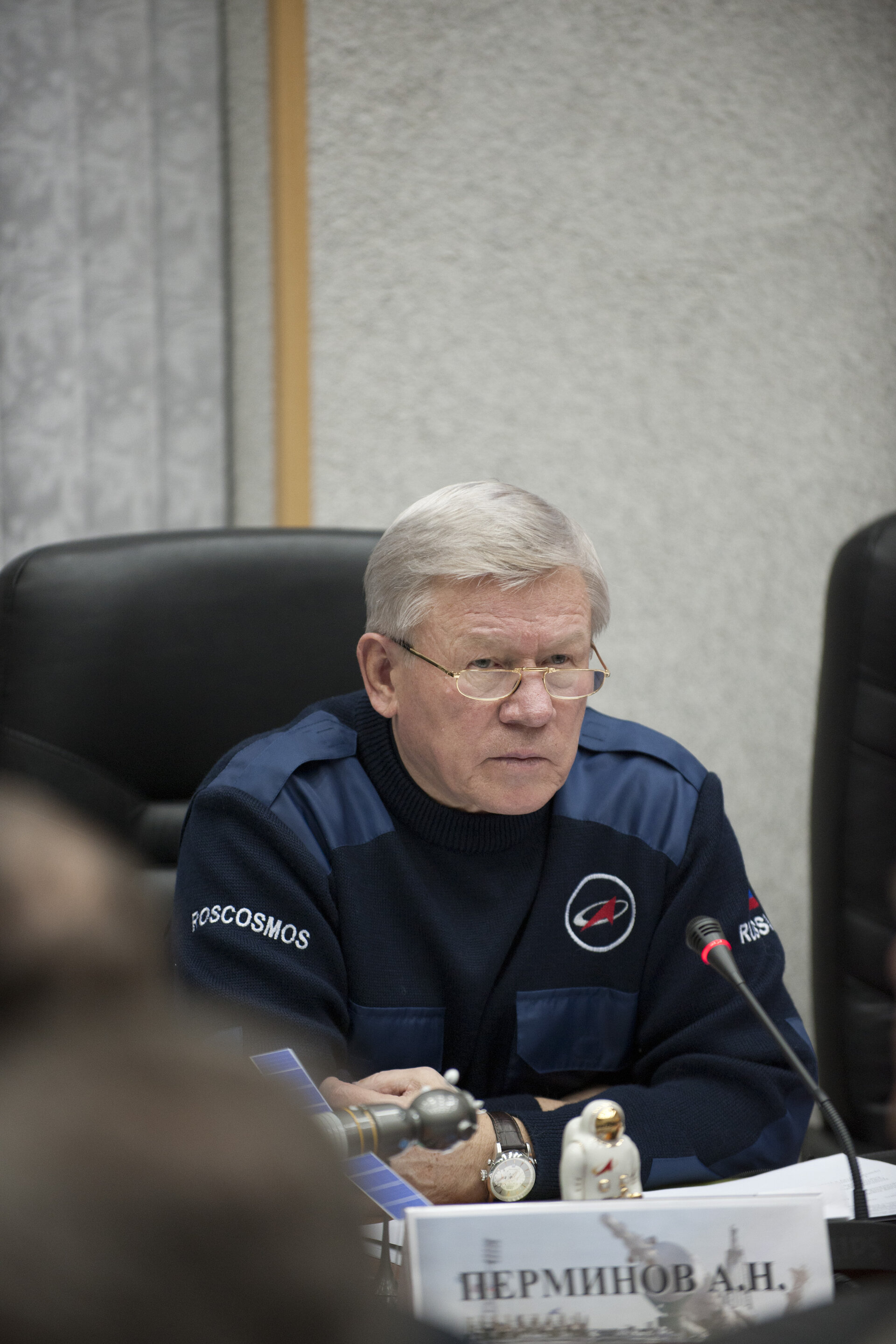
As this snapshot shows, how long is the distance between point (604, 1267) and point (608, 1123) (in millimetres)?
143

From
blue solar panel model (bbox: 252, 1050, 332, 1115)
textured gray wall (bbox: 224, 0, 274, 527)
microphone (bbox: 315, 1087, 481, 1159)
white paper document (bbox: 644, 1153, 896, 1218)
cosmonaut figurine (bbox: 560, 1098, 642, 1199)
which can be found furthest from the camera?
textured gray wall (bbox: 224, 0, 274, 527)

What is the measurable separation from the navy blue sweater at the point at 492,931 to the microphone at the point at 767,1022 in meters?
0.25

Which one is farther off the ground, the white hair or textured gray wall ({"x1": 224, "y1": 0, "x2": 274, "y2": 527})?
textured gray wall ({"x1": 224, "y1": 0, "x2": 274, "y2": 527})

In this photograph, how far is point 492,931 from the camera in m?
1.30

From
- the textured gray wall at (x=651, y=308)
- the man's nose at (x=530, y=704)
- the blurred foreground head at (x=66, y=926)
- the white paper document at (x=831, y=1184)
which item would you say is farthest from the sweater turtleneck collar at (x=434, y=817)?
the blurred foreground head at (x=66, y=926)

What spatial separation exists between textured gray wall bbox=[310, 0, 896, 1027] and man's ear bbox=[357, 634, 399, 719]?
0.78 meters

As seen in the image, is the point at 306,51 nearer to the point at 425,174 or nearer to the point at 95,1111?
the point at 425,174

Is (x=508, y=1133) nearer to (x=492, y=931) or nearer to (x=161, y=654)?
(x=492, y=931)

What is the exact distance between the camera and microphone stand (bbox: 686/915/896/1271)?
2.63ft

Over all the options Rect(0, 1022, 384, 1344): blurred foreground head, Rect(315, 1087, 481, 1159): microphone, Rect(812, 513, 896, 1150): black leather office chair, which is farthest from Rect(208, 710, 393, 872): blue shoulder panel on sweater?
Rect(0, 1022, 384, 1344): blurred foreground head

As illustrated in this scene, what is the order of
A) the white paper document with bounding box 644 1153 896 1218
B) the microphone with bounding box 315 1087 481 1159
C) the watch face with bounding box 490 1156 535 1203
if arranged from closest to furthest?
the microphone with bounding box 315 1087 481 1159 < the white paper document with bounding box 644 1153 896 1218 < the watch face with bounding box 490 1156 535 1203

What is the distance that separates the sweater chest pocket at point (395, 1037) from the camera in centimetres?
125

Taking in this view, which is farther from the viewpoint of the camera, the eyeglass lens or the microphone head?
the eyeglass lens

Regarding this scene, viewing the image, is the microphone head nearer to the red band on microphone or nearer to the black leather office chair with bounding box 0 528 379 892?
the red band on microphone
